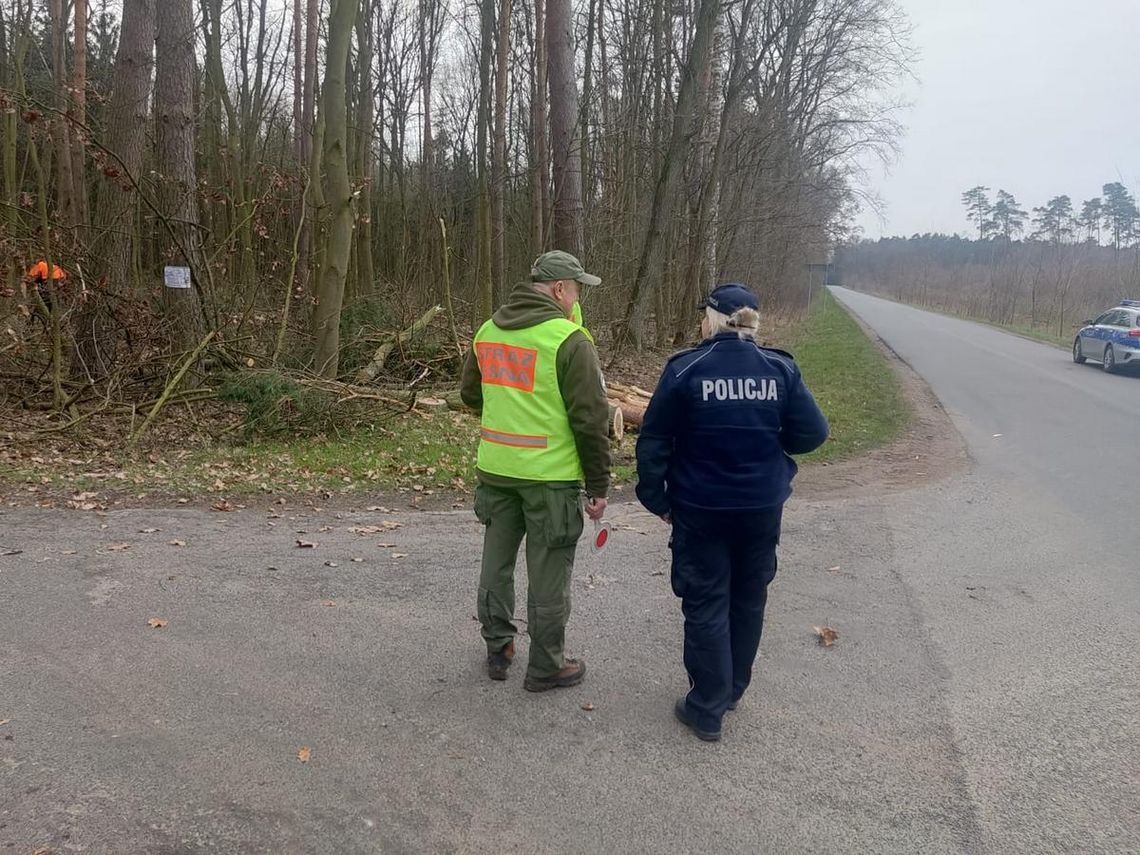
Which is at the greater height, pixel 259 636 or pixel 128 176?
pixel 128 176

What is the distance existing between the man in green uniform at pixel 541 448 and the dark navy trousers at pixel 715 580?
1.66ft

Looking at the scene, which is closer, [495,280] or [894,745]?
[894,745]

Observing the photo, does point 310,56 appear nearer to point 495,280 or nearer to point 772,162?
point 495,280

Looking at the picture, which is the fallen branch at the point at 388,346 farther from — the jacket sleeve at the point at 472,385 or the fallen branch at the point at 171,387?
the jacket sleeve at the point at 472,385

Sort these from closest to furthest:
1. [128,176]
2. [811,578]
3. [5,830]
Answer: [5,830] < [811,578] < [128,176]

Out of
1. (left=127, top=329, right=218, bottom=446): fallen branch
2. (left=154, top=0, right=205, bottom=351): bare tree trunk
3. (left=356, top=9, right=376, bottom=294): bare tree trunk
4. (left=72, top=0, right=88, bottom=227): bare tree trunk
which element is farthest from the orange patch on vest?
(left=356, top=9, right=376, bottom=294): bare tree trunk

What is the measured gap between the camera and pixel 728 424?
11.3 feet

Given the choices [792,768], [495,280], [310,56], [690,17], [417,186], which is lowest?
[792,768]

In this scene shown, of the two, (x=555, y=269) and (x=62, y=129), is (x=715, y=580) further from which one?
(x=62, y=129)

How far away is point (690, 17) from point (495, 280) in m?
9.19

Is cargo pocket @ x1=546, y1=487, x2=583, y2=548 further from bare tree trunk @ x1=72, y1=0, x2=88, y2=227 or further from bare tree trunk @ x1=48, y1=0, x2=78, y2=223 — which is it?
bare tree trunk @ x1=72, y1=0, x2=88, y2=227

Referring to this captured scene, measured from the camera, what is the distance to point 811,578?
5.55 metres

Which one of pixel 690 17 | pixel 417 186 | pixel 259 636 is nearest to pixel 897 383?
pixel 690 17

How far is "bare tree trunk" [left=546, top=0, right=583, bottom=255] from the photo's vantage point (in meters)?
13.8
